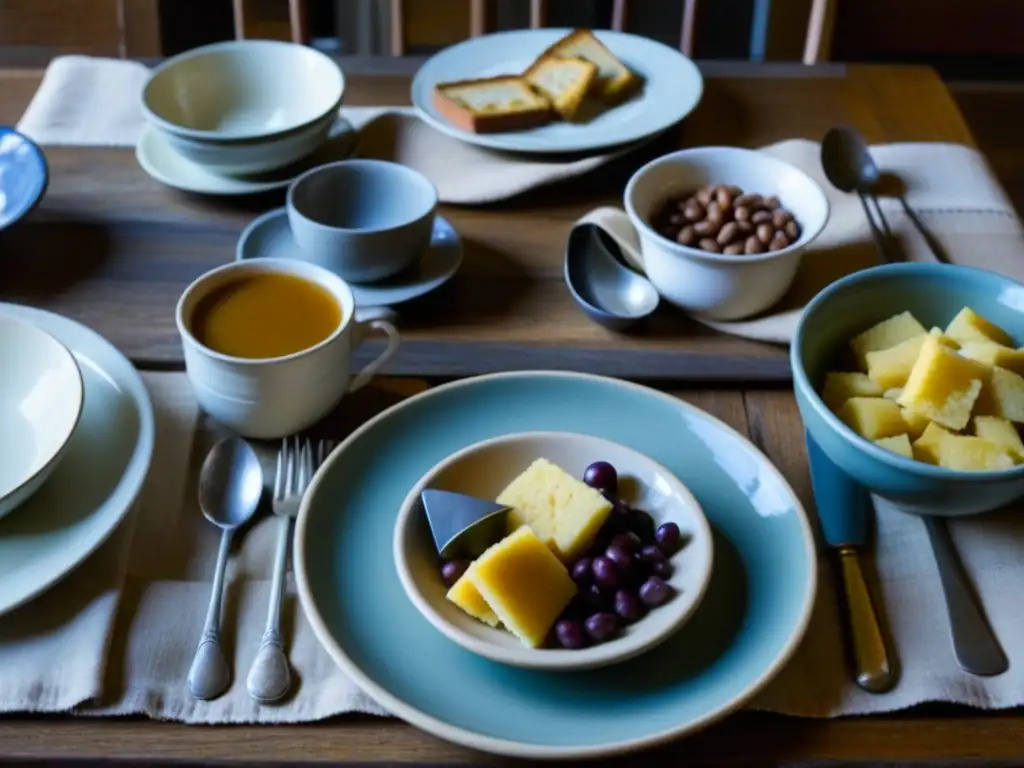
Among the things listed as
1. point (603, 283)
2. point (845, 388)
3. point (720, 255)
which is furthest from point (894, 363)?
point (603, 283)

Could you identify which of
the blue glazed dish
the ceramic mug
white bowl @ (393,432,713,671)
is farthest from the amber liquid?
the blue glazed dish

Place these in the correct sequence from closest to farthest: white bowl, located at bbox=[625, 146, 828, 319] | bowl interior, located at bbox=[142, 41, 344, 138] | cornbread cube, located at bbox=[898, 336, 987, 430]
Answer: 1. cornbread cube, located at bbox=[898, 336, 987, 430]
2. white bowl, located at bbox=[625, 146, 828, 319]
3. bowl interior, located at bbox=[142, 41, 344, 138]

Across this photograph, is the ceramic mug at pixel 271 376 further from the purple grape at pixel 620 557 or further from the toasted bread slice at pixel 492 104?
the toasted bread slice at pixel 492 104

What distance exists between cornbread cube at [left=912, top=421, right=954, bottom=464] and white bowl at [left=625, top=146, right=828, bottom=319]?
0.68 feet

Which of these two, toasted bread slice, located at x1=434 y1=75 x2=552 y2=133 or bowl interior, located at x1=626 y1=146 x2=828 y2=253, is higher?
bowl interior, located at x1=626 y1=146 x2=828 y2=253

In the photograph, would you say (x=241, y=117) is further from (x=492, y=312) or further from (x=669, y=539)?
(x=669, y=539)

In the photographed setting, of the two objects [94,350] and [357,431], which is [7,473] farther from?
[357,431]

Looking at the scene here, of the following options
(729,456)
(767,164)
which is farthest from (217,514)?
(767,164)

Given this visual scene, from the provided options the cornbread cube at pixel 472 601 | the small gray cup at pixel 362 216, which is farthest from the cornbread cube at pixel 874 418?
the small gray cup at pixel 362 216

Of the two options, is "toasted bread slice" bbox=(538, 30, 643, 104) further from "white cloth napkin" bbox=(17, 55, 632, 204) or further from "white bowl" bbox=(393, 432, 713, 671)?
"white bowl" bbox=(393, 432, 713, 671)

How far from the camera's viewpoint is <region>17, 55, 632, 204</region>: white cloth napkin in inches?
38.7

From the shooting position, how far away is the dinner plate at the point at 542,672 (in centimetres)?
54

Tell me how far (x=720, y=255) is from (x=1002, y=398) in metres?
0.23

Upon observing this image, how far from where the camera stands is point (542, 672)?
0.56 metres
